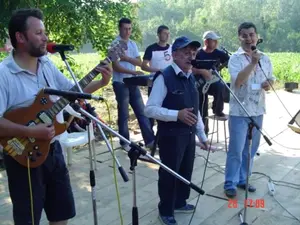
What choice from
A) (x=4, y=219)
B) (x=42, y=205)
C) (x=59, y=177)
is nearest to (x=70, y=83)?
(x=59, y=177)

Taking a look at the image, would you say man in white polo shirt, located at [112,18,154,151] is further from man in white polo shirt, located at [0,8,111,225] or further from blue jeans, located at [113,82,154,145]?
man in white polo shirt, located at [0,8,111,225]

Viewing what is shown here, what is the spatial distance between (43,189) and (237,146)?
7.31 feet

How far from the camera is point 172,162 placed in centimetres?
321

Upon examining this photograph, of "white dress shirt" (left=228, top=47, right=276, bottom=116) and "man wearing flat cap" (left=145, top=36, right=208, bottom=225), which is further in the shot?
"white dress shirt" (left=228, top=47, right=276, bottom=116)

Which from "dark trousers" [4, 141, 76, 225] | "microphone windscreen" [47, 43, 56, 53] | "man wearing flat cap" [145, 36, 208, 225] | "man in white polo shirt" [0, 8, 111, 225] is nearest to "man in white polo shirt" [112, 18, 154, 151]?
"man wearing flat cap" [145, 36, 208, 225]

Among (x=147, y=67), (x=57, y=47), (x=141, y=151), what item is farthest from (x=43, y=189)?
(x=147, y=67)

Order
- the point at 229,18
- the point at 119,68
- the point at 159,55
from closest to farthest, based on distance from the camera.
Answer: the point at 119,68 → the point at 159,55 → the point at 229,18

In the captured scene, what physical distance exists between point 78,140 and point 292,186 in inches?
106

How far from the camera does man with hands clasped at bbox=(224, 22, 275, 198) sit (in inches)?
143

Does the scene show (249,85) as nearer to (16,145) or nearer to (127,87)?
(127,87)

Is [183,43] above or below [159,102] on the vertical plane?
above

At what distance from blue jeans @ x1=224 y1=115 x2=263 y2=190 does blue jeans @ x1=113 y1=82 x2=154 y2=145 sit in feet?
5.71

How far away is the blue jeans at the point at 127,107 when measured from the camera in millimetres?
5324

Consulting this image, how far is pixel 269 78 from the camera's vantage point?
3818 mm
